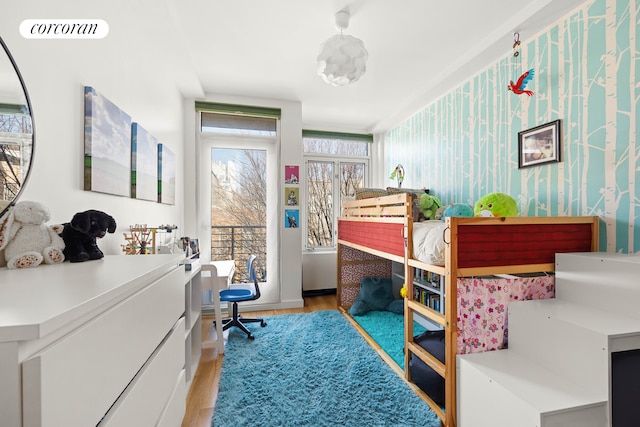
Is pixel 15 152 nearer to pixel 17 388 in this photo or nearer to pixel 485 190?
pixel 17 388

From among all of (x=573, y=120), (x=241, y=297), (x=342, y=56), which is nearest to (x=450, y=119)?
(x=573, y=120)

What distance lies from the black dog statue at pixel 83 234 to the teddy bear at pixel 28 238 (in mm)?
46

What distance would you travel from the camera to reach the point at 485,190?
8.14 feet

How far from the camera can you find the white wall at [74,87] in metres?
1.01

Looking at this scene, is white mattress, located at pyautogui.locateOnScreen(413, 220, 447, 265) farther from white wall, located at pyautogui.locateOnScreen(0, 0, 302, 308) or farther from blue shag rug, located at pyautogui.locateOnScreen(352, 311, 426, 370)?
white wall, located at pyautogui.locateOnScreen(0, 0, 302, 308)

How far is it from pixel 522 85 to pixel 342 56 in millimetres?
1332

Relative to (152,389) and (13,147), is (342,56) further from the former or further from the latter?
A: (152,389)

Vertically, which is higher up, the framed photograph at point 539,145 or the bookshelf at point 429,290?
the framed photograph at point 539,145

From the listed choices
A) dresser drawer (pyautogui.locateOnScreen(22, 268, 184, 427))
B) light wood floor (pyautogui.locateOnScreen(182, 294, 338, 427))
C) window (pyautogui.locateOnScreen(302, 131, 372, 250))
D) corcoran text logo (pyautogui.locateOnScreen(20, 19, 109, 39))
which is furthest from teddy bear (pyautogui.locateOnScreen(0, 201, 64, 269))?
window (pyautogui.locateOnScreen(302, 131, 372, 250))

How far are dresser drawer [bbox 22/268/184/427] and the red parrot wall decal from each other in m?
2.55

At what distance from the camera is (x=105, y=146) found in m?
1.45

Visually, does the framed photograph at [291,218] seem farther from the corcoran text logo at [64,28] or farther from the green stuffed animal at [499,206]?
the corcoran text logo at [64,28]

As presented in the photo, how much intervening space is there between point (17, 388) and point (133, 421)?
49 centimetres

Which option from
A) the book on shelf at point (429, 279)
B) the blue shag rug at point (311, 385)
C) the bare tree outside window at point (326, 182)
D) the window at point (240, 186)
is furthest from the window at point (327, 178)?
the blue shag rug at point (311, 385)
